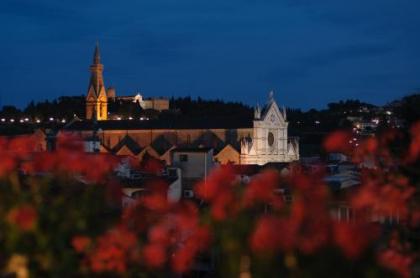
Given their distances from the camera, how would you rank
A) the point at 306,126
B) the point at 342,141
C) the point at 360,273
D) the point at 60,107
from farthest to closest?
the point at 60,107 → the point at 306,126 → the point at 342,141 → the point at 360,273

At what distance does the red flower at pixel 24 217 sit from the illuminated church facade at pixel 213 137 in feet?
211

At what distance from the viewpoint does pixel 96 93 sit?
104 metres

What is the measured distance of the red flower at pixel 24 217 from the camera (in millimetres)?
8164

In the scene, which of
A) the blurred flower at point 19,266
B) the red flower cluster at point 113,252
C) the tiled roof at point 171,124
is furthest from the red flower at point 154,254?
the tiled roof at point 171,124

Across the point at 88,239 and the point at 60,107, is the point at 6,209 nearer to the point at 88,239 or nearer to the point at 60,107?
the point at 88,239

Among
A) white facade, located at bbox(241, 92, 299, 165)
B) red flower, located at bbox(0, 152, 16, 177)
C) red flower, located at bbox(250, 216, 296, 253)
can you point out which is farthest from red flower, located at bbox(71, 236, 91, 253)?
white facade, located at bbox(241, 92, 299, 165)

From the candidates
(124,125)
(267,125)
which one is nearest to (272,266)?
(267,125)

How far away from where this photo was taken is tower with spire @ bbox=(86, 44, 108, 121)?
4094 inches

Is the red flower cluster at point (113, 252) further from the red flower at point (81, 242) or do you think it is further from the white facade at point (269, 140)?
the white facade at point (269, 140)

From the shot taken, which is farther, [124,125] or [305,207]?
[124,125]

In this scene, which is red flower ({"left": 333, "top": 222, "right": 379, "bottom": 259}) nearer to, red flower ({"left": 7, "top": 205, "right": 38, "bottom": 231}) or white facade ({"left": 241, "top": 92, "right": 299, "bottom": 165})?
red flower ({"left": 7, "top": 205, "right": 38, "bottom": 231})

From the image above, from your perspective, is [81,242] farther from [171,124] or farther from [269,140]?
[171,124]

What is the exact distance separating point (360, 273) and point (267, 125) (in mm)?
74211

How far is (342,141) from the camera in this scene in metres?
10.2
